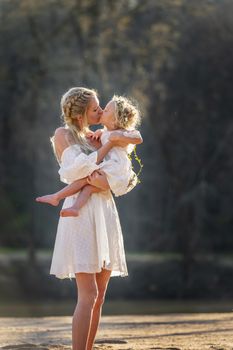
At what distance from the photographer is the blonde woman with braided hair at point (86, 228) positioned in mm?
6352

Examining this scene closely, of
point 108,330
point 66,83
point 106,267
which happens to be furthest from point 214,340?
point 66,83

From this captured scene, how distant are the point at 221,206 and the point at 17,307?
25.1ft

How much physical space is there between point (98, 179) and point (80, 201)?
0.18 metres

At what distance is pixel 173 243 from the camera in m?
27.9

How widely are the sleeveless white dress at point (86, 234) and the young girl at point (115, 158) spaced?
0.18ft

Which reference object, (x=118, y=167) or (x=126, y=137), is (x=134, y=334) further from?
(x=126, y=137)

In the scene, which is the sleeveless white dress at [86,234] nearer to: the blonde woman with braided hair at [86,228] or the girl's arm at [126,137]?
the blonde woman with braided hair at [86,228]

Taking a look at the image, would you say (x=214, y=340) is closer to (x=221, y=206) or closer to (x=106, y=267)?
(x=106, y=267)

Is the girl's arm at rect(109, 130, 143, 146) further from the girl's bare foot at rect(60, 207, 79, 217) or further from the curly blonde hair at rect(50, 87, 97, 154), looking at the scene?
the girl's bare foot at rect(60, 207, 79, 217)

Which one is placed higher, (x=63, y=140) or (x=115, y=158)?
(x=63, y=140)

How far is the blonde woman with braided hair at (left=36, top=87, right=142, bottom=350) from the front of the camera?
6352 millimetres

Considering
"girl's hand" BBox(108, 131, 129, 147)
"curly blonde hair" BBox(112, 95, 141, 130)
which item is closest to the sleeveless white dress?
"girl's hand" BBox(108, 131, 129, 147)

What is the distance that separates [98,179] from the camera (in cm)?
647

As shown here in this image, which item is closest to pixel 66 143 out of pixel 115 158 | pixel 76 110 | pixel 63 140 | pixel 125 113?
pixel 63 140
